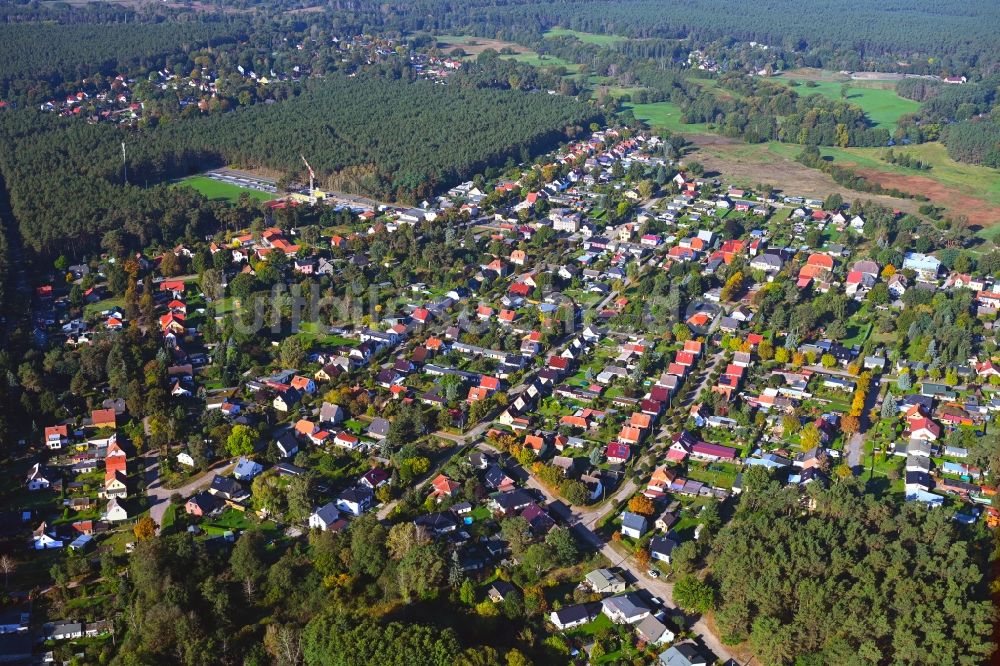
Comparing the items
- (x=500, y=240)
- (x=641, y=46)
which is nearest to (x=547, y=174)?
(x=500, y=240)

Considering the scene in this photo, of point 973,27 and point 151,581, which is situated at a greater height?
point 973,27

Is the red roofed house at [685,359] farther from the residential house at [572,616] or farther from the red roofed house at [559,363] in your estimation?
the residential house at [572,616]

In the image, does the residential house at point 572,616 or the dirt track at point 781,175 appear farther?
the dirt track at point 781,175

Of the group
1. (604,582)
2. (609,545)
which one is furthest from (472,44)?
(604,582)

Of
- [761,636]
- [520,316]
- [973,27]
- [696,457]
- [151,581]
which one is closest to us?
[761,636]

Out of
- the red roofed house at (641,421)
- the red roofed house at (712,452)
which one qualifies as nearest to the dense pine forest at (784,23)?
the red roofed house at (641,421)

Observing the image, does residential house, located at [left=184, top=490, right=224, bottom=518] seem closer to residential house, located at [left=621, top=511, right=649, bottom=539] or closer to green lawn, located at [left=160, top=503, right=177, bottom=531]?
green lawn, located at [left=160, top=503, right=177, bottom=531]

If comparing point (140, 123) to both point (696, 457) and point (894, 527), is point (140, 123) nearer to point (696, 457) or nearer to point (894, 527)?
point (696, 457)
